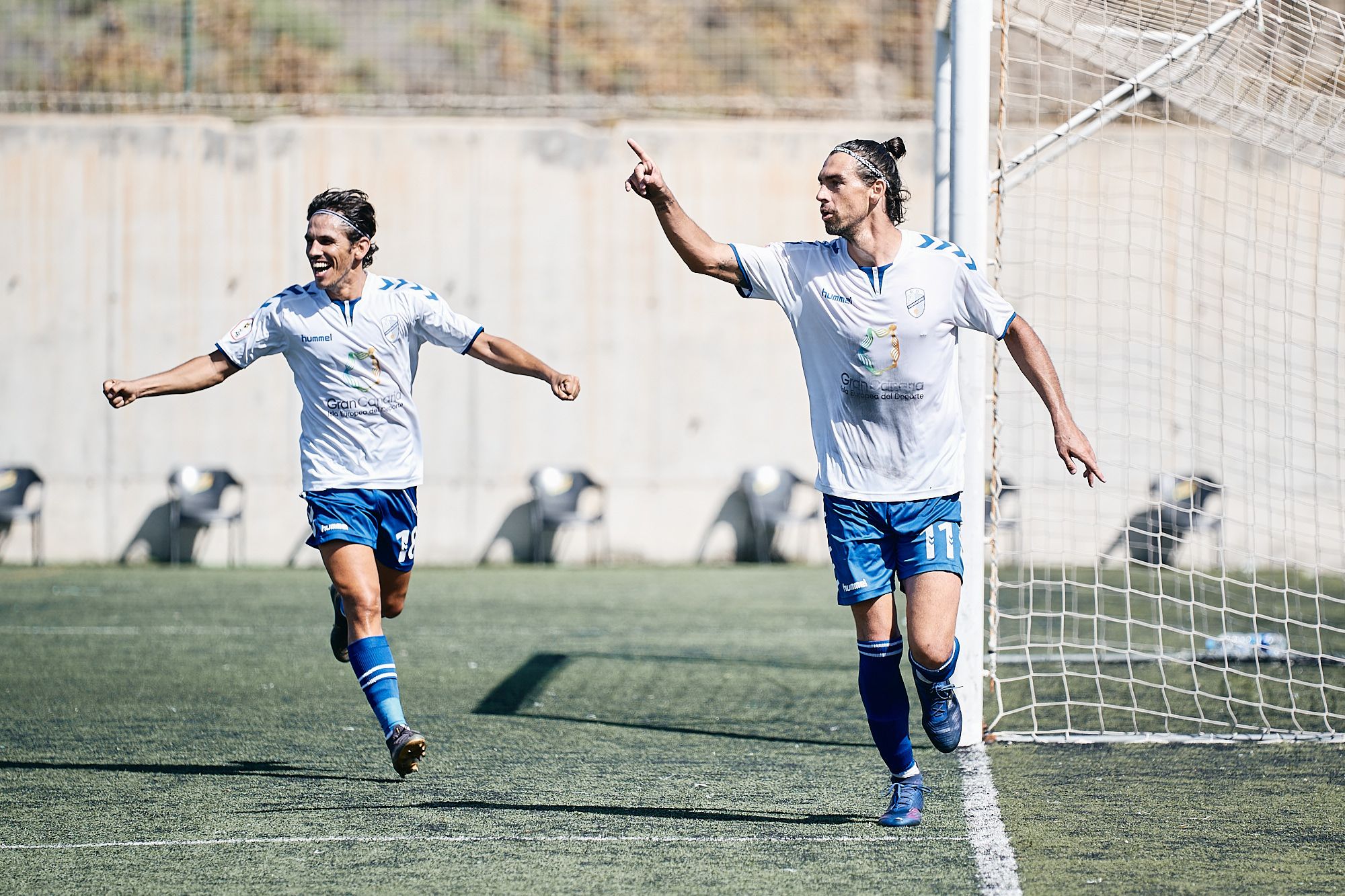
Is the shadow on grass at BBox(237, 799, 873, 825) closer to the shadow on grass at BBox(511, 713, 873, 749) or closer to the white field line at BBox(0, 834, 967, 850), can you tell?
the white field line at BBox(0, 834, 967, 850)

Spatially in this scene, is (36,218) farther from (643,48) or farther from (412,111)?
(643,48)

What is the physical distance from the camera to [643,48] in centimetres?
1636

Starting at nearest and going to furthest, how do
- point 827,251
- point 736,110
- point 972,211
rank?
point 827,251, point 972,211, point 736,110

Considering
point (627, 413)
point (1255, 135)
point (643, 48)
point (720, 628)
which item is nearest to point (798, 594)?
point (720, 628)

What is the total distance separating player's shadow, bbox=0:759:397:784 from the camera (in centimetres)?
525

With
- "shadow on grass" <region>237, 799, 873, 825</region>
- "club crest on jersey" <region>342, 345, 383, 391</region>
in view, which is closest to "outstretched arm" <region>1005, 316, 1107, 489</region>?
"shadow on grass" <region>237, 799, 873, 825</region>

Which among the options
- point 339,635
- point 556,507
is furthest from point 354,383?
point 556,507

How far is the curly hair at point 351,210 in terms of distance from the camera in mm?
5086

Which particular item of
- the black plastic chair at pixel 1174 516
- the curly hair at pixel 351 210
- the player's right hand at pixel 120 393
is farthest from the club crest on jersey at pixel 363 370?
the black plastic chair at pixel 1174 516

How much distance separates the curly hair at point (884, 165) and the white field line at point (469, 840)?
1.88 m

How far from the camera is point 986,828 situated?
14.6 feet

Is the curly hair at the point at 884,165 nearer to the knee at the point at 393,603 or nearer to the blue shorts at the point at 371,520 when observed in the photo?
the blue shorts at the point at 371,520

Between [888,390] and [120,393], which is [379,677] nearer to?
[120,393]

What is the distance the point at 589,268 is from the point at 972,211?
26.7 ft
